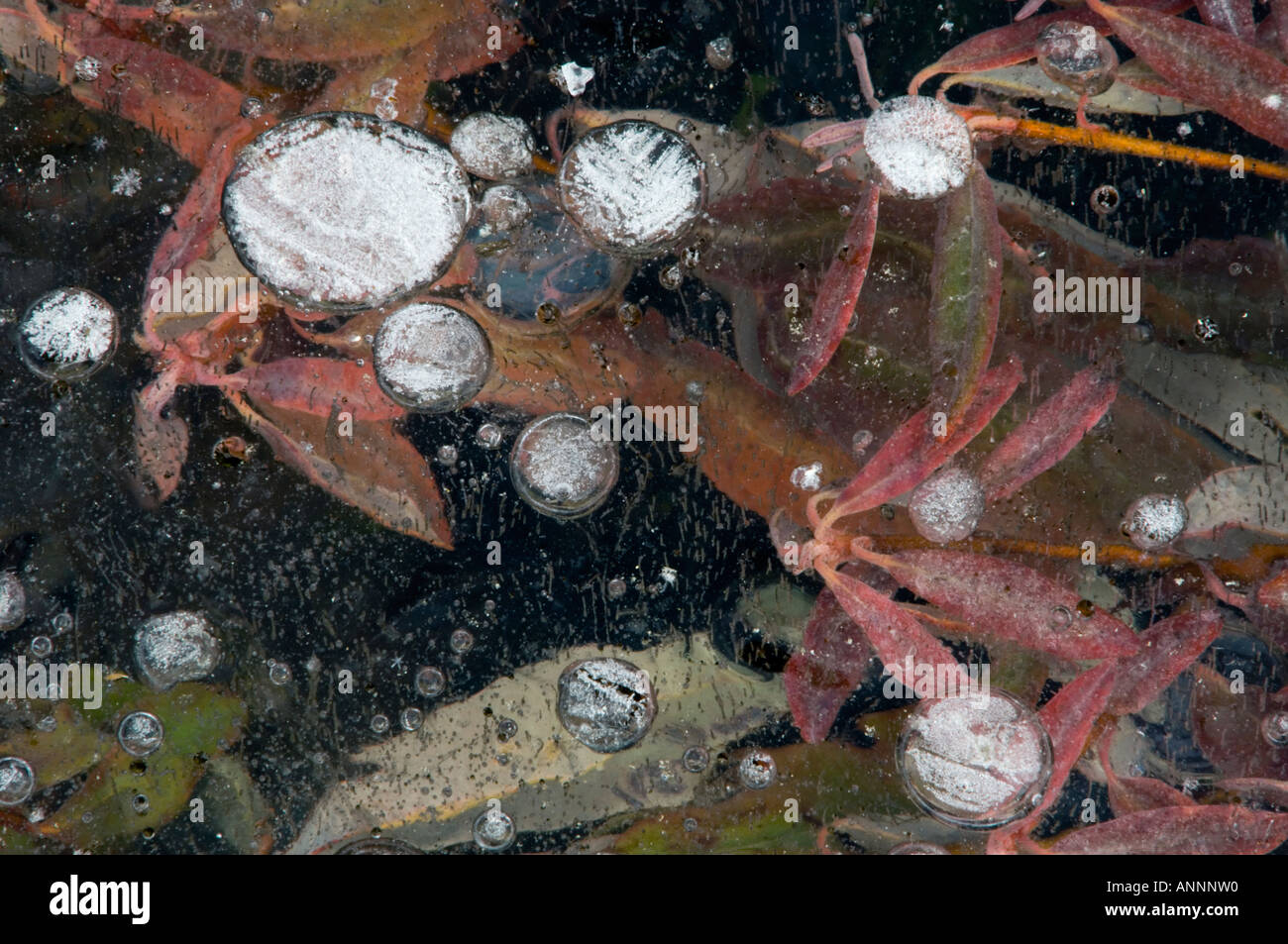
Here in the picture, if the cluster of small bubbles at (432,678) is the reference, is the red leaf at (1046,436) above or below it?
above

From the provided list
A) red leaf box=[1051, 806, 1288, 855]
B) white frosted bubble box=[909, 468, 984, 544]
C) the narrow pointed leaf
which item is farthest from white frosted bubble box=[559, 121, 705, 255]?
red leaf box=[1051, 806, 1288, 855]

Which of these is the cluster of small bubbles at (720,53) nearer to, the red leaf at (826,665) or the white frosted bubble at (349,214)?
the white frosted bubble at (349,214)

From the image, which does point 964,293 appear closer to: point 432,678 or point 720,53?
point 720,53

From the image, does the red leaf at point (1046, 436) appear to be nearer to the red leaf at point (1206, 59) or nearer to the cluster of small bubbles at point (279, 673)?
the red leaf at point (1206, 59)

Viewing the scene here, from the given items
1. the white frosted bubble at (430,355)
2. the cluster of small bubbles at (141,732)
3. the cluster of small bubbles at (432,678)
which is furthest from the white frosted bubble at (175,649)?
the white frosted bubble at (430,355)

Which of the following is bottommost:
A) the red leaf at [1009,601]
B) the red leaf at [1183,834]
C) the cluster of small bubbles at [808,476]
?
the red leaf at [1183,834]

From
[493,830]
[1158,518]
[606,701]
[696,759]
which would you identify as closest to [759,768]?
[696,759]

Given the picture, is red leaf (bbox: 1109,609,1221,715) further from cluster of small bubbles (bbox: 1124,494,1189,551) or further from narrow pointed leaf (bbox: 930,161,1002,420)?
narrow pointed leaf (bbox: 930,161,1002,420)

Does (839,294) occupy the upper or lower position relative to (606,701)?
upper
